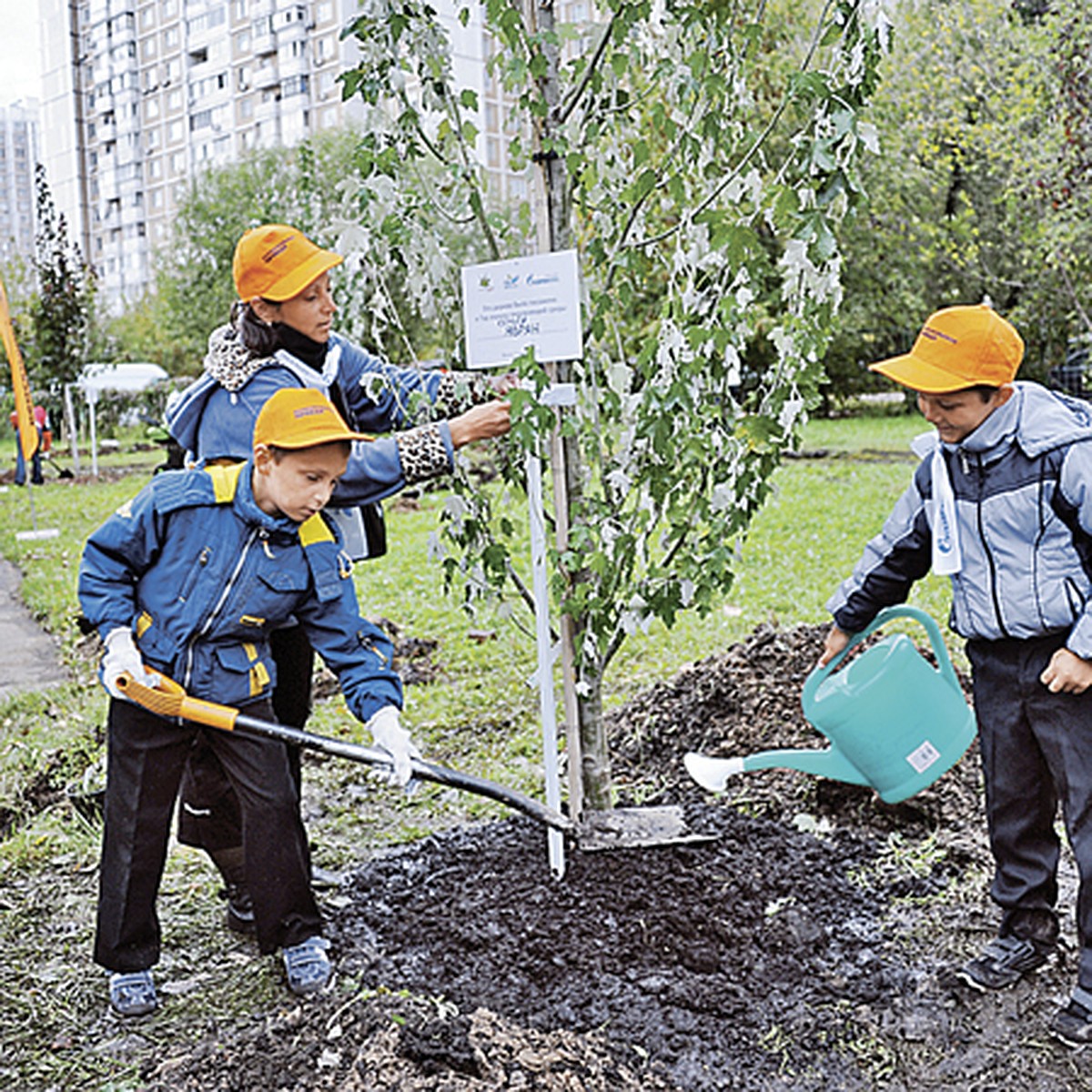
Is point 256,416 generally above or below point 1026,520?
above

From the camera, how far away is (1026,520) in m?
2.55

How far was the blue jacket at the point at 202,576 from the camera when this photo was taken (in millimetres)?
2662

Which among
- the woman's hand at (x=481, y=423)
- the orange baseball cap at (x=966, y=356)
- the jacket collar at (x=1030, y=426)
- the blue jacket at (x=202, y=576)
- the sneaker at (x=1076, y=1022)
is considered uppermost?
the orange baseball cap at (x=966, y=356)

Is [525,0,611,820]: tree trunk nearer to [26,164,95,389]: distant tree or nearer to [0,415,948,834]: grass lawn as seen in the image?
[0,415,948,834]: grass lawn

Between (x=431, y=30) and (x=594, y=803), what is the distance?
2.16m

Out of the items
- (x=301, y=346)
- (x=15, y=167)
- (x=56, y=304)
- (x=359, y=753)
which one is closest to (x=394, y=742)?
(x=359, y=753)

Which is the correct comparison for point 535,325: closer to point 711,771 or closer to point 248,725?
point 248,725

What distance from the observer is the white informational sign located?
9.32 ft

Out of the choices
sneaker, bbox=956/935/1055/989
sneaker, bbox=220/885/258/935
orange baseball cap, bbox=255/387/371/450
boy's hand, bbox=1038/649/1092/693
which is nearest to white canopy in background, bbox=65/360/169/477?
sneaker, bbox=220/885/258/935

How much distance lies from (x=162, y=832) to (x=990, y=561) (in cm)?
204

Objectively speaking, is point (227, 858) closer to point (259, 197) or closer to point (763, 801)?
point (763, 801)

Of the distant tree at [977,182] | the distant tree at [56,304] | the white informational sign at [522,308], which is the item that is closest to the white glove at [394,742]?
the white informational sign at [522,308]

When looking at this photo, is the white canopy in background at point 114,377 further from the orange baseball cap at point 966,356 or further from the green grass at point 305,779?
the orange baseball cap at point 966,356

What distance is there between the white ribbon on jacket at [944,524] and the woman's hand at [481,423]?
3.18 ft
